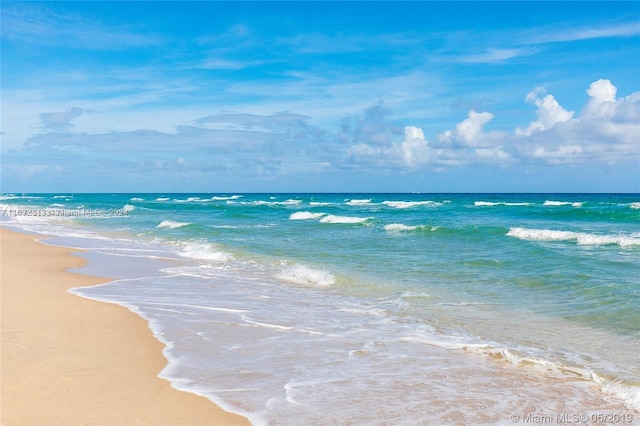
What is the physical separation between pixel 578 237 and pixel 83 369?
762 inches

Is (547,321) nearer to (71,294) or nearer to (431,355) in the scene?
(431,355)

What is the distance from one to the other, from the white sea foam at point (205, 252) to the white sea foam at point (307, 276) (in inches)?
130

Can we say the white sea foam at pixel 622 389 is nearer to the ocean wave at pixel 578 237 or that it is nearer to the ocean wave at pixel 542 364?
the ocean wave at pixel 542 364

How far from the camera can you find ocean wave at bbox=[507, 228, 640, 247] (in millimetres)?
18619

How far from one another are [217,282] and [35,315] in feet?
A: 14.6

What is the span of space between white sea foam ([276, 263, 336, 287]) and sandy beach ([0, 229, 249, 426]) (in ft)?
14.7

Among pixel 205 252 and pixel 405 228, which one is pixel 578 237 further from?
pixel 205 252

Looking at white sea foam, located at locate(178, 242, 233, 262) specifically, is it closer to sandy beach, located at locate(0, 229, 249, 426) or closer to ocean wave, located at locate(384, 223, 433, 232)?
sandy beach, located at locate(0, 229, 249, 426)

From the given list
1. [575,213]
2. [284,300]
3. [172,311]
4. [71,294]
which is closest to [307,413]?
[172,311]

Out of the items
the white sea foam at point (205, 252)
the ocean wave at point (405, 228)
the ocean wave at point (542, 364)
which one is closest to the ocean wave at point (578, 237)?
the ocean wave at point (405, 228)

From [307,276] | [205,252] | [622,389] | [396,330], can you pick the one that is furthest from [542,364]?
[205,252]

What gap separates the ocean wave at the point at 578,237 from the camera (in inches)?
733

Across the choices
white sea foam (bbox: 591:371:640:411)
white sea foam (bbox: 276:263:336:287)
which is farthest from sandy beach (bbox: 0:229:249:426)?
white sea foam (bbox: 276:263:336:287)

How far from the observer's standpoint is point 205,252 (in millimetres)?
17109
